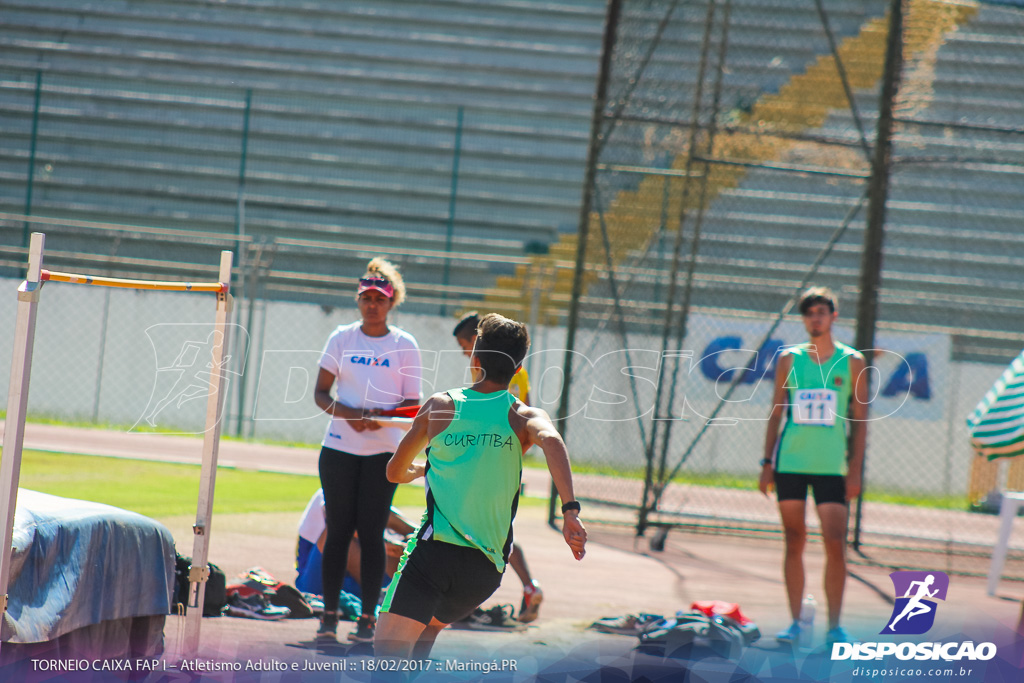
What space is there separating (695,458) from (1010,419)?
667cm

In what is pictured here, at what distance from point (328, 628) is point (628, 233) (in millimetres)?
9953

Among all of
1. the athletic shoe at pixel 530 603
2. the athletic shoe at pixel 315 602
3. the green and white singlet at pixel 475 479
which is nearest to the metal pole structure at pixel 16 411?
the green and white singlet at pixel 475 479

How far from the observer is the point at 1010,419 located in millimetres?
4930

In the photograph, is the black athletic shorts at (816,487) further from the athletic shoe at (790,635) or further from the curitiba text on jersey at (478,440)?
the curitiba text on jersey at (478,440)

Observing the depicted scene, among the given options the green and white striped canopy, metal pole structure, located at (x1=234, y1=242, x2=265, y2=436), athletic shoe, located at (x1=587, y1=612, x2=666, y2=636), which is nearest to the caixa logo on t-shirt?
athletic shoe, located at (x1=587, y1=612, x2=666, y2=636)

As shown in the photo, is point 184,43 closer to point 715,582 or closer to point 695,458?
point 695,458

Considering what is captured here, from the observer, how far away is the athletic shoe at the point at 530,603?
536 cm

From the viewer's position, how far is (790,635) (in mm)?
5273

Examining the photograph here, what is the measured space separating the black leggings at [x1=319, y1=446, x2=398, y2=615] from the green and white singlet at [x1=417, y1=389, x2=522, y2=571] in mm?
1564

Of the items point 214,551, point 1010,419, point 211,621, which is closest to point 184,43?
point 214,551

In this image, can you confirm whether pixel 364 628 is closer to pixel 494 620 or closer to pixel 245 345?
pixel 494 620

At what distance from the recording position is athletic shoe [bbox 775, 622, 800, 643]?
5238 millimetres

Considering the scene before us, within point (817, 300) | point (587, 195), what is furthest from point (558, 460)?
point (587, 195)

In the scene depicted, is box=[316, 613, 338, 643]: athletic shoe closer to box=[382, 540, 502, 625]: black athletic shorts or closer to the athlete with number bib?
box=[382, 540, 502, 625]: black athletic shorts
